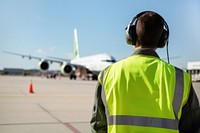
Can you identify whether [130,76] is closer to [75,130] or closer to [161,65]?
[161,65]

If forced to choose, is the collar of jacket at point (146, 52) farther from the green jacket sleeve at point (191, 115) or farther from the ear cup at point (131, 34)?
the green jacket sleeve at point (191, 115)

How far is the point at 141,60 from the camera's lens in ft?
4.75

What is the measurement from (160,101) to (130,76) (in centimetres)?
19

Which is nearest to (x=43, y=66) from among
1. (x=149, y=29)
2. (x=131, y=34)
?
(x=131, y=34)

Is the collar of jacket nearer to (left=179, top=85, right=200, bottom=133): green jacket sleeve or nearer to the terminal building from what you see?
(left=179, top=85, right=200, bottom=133): green jacket sleeve

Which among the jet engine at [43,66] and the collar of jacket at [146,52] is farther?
the jet engine at [43,66]

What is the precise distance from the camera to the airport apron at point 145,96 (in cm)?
134

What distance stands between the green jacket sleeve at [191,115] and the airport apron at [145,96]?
0.04m

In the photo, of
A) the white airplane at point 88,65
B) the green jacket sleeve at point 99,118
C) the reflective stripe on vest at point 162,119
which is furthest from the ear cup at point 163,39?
the white airplane at point 88,65

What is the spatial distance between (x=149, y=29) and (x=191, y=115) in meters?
0.50

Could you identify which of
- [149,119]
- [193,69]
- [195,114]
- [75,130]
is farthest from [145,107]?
[193,69]

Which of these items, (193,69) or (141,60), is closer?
(141,60)

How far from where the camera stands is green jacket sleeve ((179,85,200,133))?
1.40m

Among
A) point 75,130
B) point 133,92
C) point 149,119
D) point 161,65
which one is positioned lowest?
point 75,130
